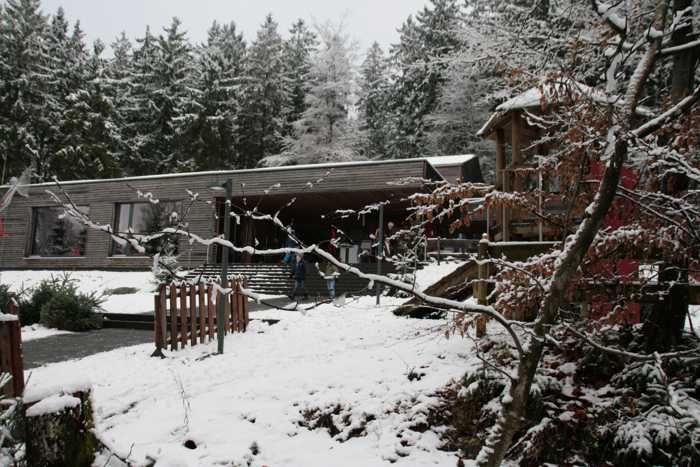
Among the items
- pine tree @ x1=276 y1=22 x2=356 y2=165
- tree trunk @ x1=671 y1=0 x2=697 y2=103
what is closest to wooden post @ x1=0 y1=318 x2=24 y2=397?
tree trunk @ x1=671 y1=0 x2=697 y2=103

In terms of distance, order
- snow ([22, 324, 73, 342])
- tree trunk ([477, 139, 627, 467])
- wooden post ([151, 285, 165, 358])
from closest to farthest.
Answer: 1. tree trunk ([477, 139, 627, 467])
2. wooden post ([151, 285, 165, 358])
3. snow ([22, 324, 73, 342])

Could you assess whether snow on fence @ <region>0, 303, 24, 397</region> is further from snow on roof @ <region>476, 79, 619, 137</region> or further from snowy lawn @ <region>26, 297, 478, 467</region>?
snow on roof @ <region>476, 79, 619, 137</region>

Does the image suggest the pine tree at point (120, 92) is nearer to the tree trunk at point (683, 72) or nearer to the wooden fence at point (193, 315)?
the wooden fence at point (193, 315)

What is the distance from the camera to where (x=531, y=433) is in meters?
3.59

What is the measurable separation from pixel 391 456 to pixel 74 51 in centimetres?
4506

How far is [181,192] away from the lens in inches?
835

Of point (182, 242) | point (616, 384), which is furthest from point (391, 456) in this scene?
point (182, 242)

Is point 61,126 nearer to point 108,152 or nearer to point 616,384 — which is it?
point 108,152

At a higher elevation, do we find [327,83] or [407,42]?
[407,42]

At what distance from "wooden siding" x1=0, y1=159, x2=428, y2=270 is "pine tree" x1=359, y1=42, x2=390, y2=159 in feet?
57.5

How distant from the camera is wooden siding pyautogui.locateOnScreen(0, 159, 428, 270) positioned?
56.7 feet

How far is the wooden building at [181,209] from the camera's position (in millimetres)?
18578

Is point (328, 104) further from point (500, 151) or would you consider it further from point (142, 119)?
point (500, 151)

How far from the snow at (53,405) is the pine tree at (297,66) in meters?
35.0
